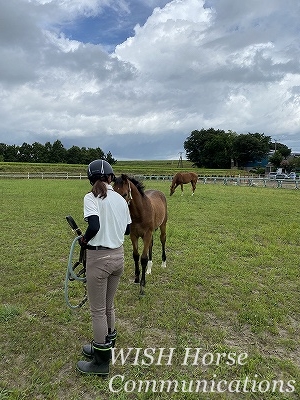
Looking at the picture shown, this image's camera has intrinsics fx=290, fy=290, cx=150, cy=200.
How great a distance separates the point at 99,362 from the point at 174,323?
1.17 metres

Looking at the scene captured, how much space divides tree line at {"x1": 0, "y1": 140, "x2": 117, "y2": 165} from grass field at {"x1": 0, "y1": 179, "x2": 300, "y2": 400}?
64.3 meters

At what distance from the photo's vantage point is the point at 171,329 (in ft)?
11.1

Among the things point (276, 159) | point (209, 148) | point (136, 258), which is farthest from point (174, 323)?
point (209, 148)

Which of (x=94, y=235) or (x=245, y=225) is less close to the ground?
(x=94, y=235)

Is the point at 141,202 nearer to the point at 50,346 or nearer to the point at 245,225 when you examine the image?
the point at 50,346

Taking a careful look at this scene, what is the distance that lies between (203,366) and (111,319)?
995 mm

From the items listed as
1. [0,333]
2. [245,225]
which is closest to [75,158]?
[245,225]

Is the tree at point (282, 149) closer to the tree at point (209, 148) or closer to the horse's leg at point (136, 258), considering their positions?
the tree at point (209, 148)

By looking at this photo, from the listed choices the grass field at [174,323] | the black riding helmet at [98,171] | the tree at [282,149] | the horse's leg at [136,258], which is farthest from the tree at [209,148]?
the black riding helmet at [98,171]

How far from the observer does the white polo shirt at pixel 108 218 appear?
8.10 ft

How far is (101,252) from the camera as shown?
8.32 ft

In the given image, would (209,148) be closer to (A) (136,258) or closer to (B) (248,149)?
(B) (248,149)

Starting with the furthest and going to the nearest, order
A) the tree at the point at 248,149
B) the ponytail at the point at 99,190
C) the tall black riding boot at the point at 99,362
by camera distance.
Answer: the tree at the point at 248,149 → the tall black riding boot at the point at 99,362 → the ponytail at the point at 99,190

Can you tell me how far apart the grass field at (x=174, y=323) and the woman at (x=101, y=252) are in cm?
25
